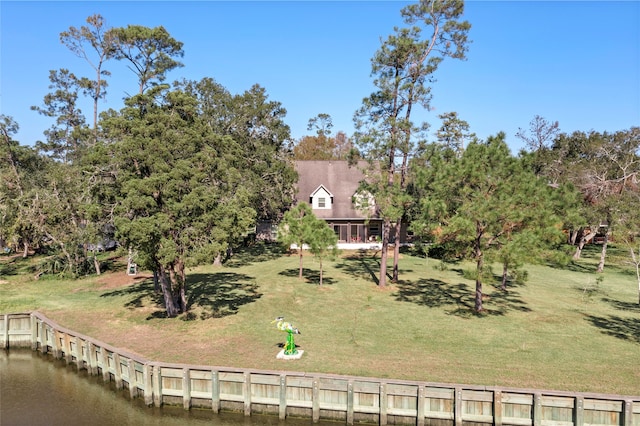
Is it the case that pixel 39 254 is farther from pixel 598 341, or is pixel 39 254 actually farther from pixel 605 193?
pixel 605 193

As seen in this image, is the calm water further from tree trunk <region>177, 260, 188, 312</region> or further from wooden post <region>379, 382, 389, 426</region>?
tree trunk <region>177, 260, 188, 312</region>

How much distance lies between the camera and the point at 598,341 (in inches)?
800

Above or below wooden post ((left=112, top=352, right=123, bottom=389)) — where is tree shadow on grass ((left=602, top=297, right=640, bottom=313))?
above

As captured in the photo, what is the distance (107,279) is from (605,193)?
44.4 meters

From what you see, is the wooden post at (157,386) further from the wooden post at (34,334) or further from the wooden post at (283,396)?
the wooden post at (34,334)

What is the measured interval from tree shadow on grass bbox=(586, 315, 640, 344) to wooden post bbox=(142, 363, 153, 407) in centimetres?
2129

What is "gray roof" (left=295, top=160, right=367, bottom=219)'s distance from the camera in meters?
49.7

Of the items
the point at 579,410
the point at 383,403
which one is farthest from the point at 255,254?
the point at 579,410

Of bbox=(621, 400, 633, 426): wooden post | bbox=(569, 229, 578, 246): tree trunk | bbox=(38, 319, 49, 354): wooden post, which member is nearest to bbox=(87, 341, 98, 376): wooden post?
bbox=(38, 319, 49, 354): wooden post

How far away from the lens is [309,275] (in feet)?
114

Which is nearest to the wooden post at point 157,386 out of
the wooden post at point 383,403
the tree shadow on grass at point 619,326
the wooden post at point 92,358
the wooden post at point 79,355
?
the wooden post at point 92,358

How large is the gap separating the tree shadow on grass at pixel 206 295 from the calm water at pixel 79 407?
6061mm

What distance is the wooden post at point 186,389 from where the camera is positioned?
53.1ft

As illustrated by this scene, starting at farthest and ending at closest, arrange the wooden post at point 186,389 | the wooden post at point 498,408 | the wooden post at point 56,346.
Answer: the wooden post at point 56,346
the wooden post at point 186,389
the wooden post at point 498,408
